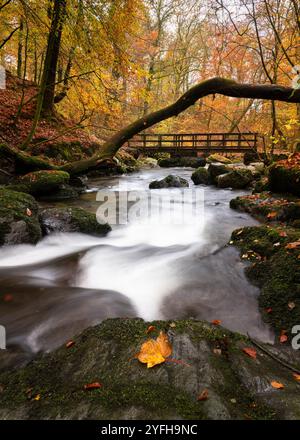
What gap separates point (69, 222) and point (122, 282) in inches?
78.4

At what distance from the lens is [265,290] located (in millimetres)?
2867

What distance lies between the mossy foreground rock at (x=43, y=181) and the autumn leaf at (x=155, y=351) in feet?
21.8

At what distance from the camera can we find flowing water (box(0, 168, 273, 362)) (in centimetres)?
257

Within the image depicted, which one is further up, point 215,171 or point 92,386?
point 215,171

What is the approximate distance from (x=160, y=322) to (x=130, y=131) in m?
6.31

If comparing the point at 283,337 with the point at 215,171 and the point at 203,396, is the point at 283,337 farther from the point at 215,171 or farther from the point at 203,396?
the point at 215,171

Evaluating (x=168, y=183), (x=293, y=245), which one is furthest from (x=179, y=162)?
(x=293, y=245)

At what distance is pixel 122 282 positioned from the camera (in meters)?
3.54

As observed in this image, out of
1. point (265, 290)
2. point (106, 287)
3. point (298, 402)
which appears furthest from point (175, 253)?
point (298, 402)

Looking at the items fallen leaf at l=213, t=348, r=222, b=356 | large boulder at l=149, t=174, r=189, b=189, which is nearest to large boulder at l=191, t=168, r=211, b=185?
large boulder at l=149, t=174, r=189, b=189

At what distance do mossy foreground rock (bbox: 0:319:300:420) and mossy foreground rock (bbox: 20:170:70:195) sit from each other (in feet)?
20.6

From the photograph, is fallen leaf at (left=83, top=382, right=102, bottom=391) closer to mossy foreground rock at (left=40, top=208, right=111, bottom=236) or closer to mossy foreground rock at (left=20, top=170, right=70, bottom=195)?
mossy foreground rock at (left=40, top=208, right=111, bottom=236)

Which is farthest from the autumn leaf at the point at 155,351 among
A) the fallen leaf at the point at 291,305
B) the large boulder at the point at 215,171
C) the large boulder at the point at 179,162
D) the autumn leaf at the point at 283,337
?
the large boulder at the point at 179,162
